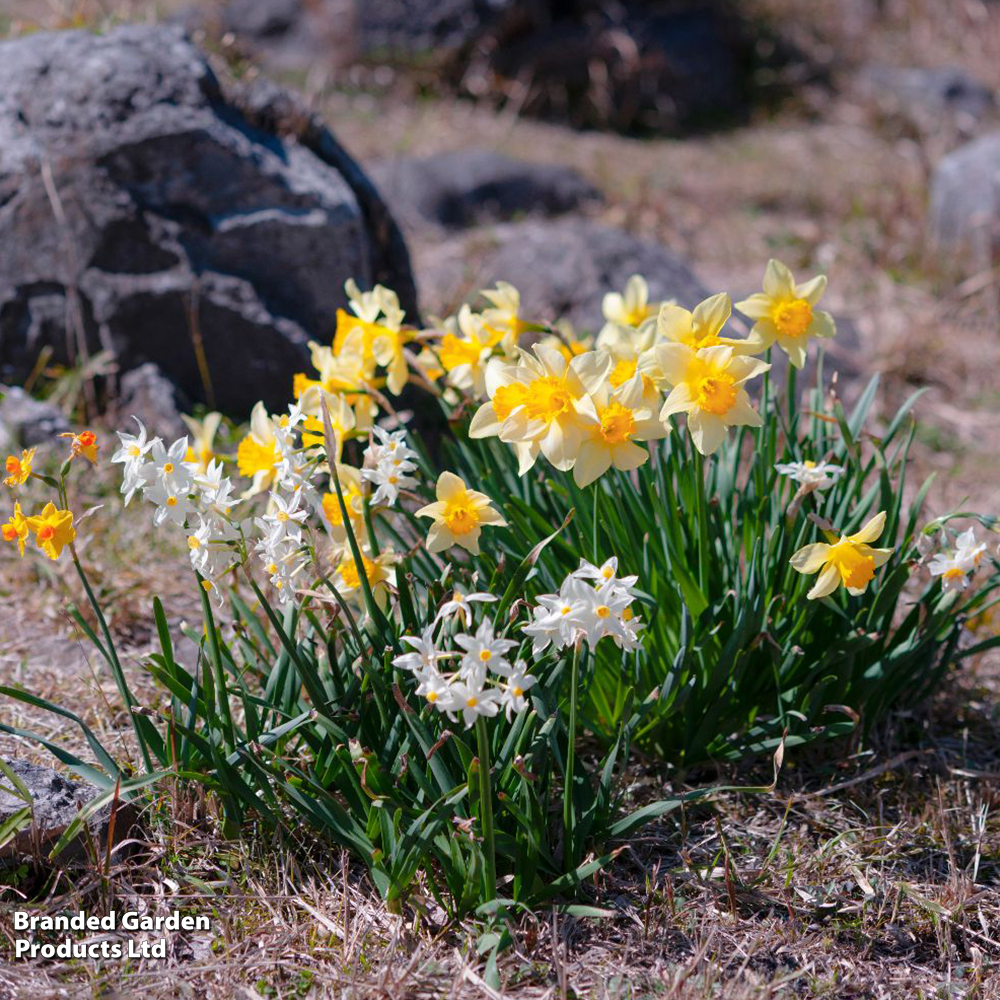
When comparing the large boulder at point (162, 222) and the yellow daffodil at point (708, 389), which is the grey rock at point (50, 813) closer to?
the yellow daffodil at point (708, 389)

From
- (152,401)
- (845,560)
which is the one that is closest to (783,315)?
(845,560)

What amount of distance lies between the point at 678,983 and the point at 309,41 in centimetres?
787

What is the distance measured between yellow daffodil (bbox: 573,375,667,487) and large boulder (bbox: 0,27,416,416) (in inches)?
75.8

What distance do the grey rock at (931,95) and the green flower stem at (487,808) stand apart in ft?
25.5

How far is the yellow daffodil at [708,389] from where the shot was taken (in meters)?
1.56

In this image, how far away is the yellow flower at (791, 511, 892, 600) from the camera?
160cm

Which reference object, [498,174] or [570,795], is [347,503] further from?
[498,174]

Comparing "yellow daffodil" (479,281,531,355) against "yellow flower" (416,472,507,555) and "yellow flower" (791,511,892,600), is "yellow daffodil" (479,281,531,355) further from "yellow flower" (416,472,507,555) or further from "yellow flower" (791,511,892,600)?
"yellow flower" (791,511,892,600)

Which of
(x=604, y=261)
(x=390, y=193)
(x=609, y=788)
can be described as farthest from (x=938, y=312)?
(x=609, y=788)

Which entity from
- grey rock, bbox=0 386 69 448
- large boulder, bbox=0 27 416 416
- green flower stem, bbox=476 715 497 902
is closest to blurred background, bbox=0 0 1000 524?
large boulder, bbox=0 27 416 416

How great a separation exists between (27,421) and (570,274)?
87.3 inches

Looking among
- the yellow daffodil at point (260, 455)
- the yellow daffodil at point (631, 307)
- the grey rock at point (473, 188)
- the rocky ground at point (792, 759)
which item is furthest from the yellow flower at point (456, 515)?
the grey rock at point (473, 188)

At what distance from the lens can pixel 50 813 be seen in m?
1.70

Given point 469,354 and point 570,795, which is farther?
point 469,354
